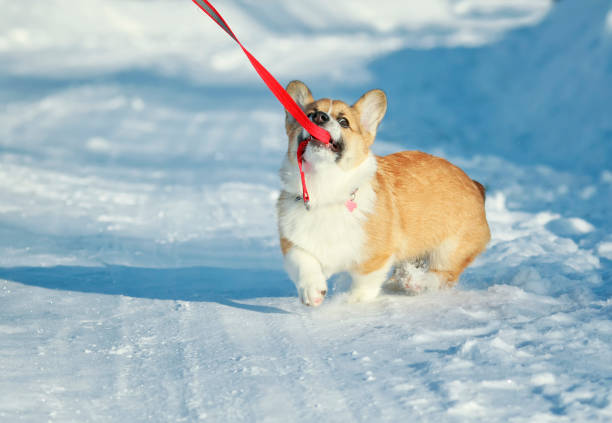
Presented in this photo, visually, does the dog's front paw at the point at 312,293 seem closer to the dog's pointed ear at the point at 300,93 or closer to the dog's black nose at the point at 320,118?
the dog's black nose at the point at 320,118

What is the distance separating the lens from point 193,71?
12195 millimetres

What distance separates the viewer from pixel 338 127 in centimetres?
316

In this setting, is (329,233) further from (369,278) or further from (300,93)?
(300,93)

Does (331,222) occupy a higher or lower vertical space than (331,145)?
lower

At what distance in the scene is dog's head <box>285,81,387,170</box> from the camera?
3.14 metres

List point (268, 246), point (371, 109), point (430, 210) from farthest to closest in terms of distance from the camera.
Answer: point (268, 246) → point (430, 210) → point (371, 109)

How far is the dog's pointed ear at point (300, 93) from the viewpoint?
3.42 metres

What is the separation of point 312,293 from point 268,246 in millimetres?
1683

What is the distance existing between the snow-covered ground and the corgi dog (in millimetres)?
177

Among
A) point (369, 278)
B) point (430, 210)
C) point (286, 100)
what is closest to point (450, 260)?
point (430, 210)

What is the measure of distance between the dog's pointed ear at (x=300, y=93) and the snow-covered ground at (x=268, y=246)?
0.96m

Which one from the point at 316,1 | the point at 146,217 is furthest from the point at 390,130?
the point at 316,1

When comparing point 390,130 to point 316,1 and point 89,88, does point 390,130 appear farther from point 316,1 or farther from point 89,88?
point 316,1

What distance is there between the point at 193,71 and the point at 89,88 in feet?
6.24
